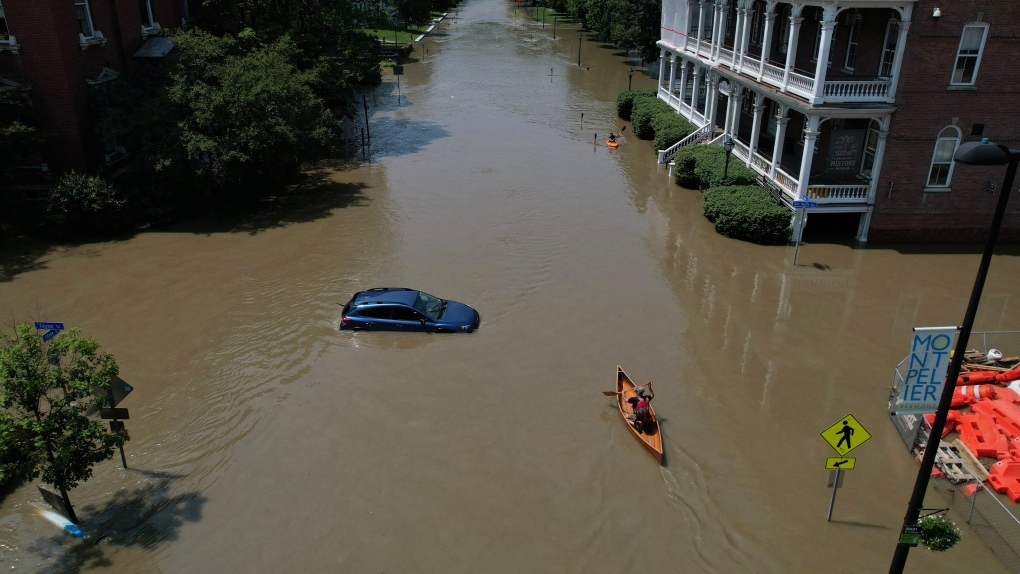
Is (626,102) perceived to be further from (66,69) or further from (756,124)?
(66,69)

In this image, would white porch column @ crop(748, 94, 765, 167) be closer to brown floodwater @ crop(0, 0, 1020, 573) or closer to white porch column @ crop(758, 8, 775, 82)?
white porch column @ crop(758, 8, 775, 82)

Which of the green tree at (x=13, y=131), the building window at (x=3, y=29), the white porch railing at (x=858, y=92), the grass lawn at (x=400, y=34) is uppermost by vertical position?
the building window at (x=3, y=29)

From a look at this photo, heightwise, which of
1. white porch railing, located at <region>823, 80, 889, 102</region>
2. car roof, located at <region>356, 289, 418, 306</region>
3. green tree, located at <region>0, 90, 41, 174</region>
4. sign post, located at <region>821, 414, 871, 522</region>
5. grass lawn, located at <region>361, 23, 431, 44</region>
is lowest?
car roof, located at <region>356, 289, 418, 306</region>

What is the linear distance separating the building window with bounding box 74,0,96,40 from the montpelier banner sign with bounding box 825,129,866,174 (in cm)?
2779

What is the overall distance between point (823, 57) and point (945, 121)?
4605mm

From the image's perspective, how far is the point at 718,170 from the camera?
28.8m

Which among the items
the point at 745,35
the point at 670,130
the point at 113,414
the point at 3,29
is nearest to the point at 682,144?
the point at 670,130

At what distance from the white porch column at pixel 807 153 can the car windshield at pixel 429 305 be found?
43.5 ft

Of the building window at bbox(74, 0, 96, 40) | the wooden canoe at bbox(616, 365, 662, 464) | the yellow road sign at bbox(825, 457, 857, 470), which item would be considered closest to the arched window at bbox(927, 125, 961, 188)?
the wooden canoe at bbox(616, 365, 662, 464)

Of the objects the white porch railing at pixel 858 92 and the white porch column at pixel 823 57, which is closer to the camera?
the white porch column at pixel 823 57

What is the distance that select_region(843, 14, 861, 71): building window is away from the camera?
25203 mm

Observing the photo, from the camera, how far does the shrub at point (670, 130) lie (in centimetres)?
3603

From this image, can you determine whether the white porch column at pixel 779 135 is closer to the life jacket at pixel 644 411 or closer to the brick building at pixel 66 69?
the life jacket at pixel 644 411

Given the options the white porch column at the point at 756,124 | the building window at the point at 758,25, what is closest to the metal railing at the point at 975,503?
the white porch column at the point at 756,124
